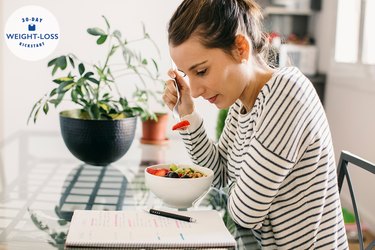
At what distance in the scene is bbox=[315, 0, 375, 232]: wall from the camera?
3.20 meters

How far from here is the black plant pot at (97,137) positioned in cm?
157

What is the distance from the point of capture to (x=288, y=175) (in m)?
1.09

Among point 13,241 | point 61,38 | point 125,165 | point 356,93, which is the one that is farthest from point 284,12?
point 13,241

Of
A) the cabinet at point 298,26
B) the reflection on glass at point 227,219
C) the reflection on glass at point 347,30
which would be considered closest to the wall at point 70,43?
the reflection on glass at point 227,219

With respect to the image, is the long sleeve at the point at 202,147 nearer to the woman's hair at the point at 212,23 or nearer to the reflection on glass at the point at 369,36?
the woman's hair at the point at 212,23

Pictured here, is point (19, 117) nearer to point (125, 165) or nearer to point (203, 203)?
point (125, 165)

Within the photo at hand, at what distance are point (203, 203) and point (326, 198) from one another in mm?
302

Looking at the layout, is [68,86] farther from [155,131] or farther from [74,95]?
[155,131]

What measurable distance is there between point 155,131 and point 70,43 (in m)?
0.87

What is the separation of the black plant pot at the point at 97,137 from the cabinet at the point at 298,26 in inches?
94.7

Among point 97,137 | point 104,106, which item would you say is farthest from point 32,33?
point 97,137

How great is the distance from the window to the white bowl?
2437mm

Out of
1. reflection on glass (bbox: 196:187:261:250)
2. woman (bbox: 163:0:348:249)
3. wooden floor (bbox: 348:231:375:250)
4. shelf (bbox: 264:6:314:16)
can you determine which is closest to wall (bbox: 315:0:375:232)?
wooden floor (bbox: 348:231:375:250)

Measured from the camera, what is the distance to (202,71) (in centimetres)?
113
